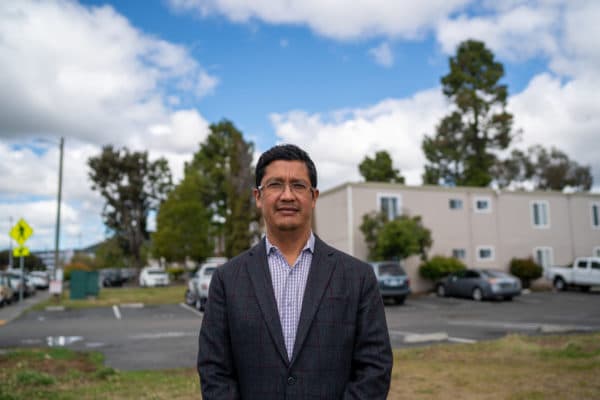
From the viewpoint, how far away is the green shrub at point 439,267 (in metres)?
27.9

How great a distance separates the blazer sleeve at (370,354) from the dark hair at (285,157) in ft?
2.02

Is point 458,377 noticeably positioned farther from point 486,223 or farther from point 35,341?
point 486,223

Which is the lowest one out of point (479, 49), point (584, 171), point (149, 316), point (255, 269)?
point (149, 316)

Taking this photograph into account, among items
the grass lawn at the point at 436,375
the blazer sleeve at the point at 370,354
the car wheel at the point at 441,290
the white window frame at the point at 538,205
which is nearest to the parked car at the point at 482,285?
the car wheel at the point at 441,290

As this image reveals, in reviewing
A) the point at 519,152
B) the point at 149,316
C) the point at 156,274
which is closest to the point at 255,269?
the point at 149,316

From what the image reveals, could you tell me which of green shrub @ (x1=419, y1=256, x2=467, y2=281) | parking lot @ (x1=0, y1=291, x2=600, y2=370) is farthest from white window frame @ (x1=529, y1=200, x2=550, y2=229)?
parking lot @ (x1=0, y1=291, x2=600, y2=370)

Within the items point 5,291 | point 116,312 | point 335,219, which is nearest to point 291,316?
point 116,312

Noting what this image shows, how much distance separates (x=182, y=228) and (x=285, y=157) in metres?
42.6

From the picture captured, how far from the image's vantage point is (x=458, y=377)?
A: 7320mm

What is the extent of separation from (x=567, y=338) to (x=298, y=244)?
10172 millimetres

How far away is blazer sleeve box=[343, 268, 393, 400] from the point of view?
8.35 feet

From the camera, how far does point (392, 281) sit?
2281 centimetres

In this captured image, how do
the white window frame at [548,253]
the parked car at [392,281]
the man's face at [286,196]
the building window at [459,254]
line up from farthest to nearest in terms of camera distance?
the white window frame at [548,253]
the building window at [459,254]
the parked car at [392,281]
the man's face at [286,196]

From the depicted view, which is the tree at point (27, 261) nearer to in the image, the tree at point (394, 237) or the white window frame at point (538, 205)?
the tree at point (394, 237)
